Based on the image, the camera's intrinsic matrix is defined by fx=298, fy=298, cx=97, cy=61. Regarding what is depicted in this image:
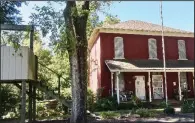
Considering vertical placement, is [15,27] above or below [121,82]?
above

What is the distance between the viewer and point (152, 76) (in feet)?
82.2

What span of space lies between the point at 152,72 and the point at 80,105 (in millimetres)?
12248

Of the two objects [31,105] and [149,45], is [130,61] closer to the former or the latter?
[149,45]

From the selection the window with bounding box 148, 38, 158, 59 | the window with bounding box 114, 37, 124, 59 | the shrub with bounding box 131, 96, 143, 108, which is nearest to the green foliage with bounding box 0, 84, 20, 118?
the shrub with bounding box 131, 96, 143, 108

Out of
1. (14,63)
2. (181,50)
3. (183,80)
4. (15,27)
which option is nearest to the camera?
(14,63)

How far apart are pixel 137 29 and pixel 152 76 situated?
4140 mm

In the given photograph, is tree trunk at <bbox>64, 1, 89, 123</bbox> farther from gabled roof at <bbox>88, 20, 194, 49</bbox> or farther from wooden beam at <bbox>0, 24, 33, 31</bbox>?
gabled roof at <bbox>88, 20, 194, 49</bbox>

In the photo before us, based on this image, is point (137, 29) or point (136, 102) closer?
point (136, 102)

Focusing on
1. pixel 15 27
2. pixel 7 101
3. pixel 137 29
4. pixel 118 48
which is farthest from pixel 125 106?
pixel 15 27

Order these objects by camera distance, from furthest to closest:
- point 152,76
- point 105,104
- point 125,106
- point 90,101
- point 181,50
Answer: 1. point 181,50
2. point 152,76
3. point 90,101
4. point 125,106
5. point 105,104

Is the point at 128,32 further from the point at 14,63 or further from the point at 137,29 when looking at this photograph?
the point at 14,63

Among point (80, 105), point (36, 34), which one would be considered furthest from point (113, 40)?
point (80, 105)

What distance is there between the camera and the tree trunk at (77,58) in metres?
13.9

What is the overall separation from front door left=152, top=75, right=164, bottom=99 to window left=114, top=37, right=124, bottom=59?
11.1 ft
